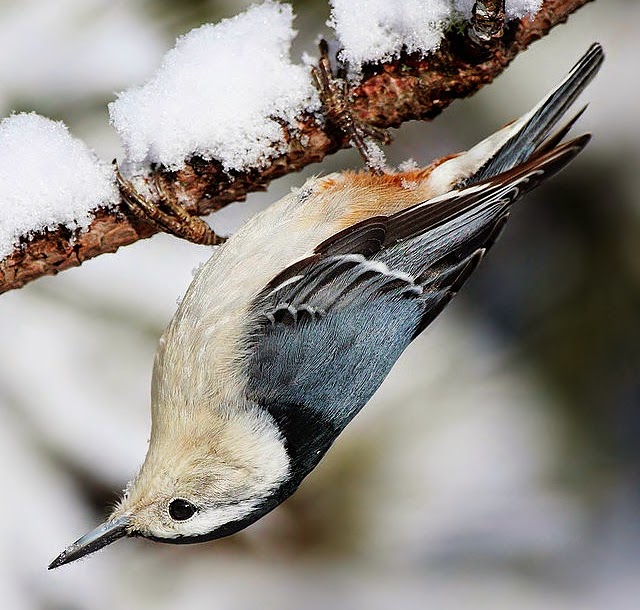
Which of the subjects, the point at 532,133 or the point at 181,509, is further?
the point at 532,133

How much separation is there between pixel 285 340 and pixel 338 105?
1.36 ft

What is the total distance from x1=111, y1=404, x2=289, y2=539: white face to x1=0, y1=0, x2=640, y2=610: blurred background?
687mm

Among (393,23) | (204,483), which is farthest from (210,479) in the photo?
(393,23)

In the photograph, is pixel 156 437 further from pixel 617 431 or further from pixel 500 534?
pixel 617 431

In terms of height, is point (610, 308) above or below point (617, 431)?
above

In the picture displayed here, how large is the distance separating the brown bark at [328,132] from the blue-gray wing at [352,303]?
0.18 metres

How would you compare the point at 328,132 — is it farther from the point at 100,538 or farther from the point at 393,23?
the point at 100,538

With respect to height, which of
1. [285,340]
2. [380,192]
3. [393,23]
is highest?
[393,23]

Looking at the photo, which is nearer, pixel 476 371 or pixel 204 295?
pixel 204 295

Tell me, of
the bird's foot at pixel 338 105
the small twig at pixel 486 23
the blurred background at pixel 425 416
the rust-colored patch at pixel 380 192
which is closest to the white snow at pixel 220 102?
the bird's foot at pixel 338 105

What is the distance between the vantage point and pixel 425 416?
96.7 inches

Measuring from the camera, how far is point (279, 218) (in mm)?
1707

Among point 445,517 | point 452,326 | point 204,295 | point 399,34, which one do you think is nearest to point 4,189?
point 204,295

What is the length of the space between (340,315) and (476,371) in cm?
92
